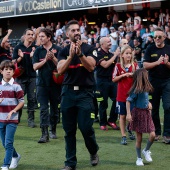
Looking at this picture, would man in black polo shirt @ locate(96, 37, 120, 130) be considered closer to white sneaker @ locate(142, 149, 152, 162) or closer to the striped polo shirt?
white sneaker @ locate(142, 149, 152, 162)

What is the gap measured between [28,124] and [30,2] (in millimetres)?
17844

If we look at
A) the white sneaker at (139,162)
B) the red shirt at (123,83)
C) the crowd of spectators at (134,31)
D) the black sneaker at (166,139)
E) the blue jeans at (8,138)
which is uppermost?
the crowd of spectators at (134,31)

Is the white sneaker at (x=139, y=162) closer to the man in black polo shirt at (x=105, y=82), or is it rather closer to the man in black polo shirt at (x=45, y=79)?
the man in black polo shirt at (x=45, y=79)

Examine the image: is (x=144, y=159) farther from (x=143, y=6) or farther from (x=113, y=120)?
(x=143, y=6)

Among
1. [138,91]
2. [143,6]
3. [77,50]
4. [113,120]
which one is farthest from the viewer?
[143,6]

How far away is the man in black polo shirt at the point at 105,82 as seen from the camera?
10430mm

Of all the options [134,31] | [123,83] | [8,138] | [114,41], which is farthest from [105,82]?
[114,41]

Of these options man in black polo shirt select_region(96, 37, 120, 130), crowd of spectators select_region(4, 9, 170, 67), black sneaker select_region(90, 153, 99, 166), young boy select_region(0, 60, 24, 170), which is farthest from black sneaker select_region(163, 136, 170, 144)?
crowd of spectators select_region(4, 9, 170, 67)

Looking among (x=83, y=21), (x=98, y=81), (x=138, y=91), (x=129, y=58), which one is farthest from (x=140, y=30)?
(x=138, y=91)

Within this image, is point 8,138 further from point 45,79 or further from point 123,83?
point 123,83

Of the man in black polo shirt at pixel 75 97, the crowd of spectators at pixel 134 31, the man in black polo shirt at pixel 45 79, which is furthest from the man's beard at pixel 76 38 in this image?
the crowd of spectators at pixel 134 31

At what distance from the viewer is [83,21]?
2867cm

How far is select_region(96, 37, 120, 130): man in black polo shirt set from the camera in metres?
10.4

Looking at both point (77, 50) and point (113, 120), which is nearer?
point (77, 50)
